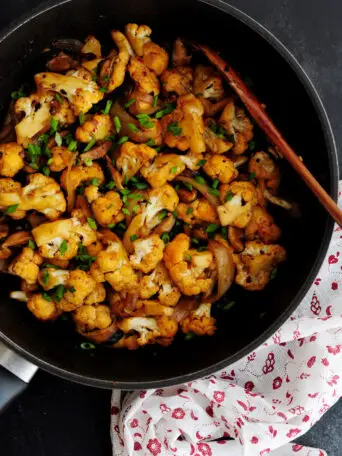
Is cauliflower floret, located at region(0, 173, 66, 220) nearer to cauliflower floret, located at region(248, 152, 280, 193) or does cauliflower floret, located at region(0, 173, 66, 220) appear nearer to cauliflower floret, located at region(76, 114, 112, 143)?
cauliflower floret, located at region(76, 114, 112, 143)

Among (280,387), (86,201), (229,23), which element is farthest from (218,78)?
(280,387)

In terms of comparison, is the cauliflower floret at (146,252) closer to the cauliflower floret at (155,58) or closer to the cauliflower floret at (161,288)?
the cauliflower floret at (161,288)

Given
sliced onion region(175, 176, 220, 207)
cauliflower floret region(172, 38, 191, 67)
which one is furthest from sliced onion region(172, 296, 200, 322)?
cauliflower floret region(172, 38, 191, 67)

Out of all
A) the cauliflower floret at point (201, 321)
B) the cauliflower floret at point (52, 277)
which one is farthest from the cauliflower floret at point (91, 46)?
the cauliflower floret at point (201, 321)

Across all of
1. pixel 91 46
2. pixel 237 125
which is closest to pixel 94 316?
pixel 237 125

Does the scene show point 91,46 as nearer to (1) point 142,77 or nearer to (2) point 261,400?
(1) point 142,77

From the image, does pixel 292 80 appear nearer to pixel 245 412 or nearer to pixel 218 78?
pixel 218 78

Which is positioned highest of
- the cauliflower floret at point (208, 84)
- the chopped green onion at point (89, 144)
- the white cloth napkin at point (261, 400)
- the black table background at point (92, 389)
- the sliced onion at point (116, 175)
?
the chopped green onion at point (89, 144)
